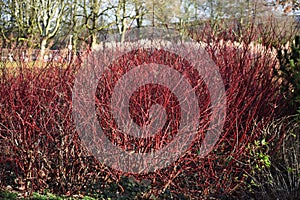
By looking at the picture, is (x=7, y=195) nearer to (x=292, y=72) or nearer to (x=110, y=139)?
(x=110, y=139)

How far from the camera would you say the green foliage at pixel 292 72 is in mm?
3355

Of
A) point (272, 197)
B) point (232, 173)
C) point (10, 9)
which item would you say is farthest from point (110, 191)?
point (10, 9)

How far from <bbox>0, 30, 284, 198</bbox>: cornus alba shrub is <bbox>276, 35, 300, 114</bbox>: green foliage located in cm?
16

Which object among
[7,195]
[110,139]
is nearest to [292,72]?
[110,139]

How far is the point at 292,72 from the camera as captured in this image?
3.55m

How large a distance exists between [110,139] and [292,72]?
191 cm

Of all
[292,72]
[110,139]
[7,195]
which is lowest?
[7,195]

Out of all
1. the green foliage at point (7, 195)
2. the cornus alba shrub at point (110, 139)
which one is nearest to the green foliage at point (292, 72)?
the cornus alba shrub at point (110, 139)

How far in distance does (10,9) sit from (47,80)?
12.2 m

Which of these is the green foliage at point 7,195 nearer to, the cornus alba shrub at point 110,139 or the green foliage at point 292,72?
the cornus alba shrub at point 110,139

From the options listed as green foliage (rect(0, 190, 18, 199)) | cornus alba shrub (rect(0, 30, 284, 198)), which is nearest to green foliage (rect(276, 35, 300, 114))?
cornus alba shrub (rect(0, 30, 284, 198))

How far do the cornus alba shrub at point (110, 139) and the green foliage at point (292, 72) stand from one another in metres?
0.16

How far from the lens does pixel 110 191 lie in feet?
11.3

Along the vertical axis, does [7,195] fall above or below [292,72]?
below
